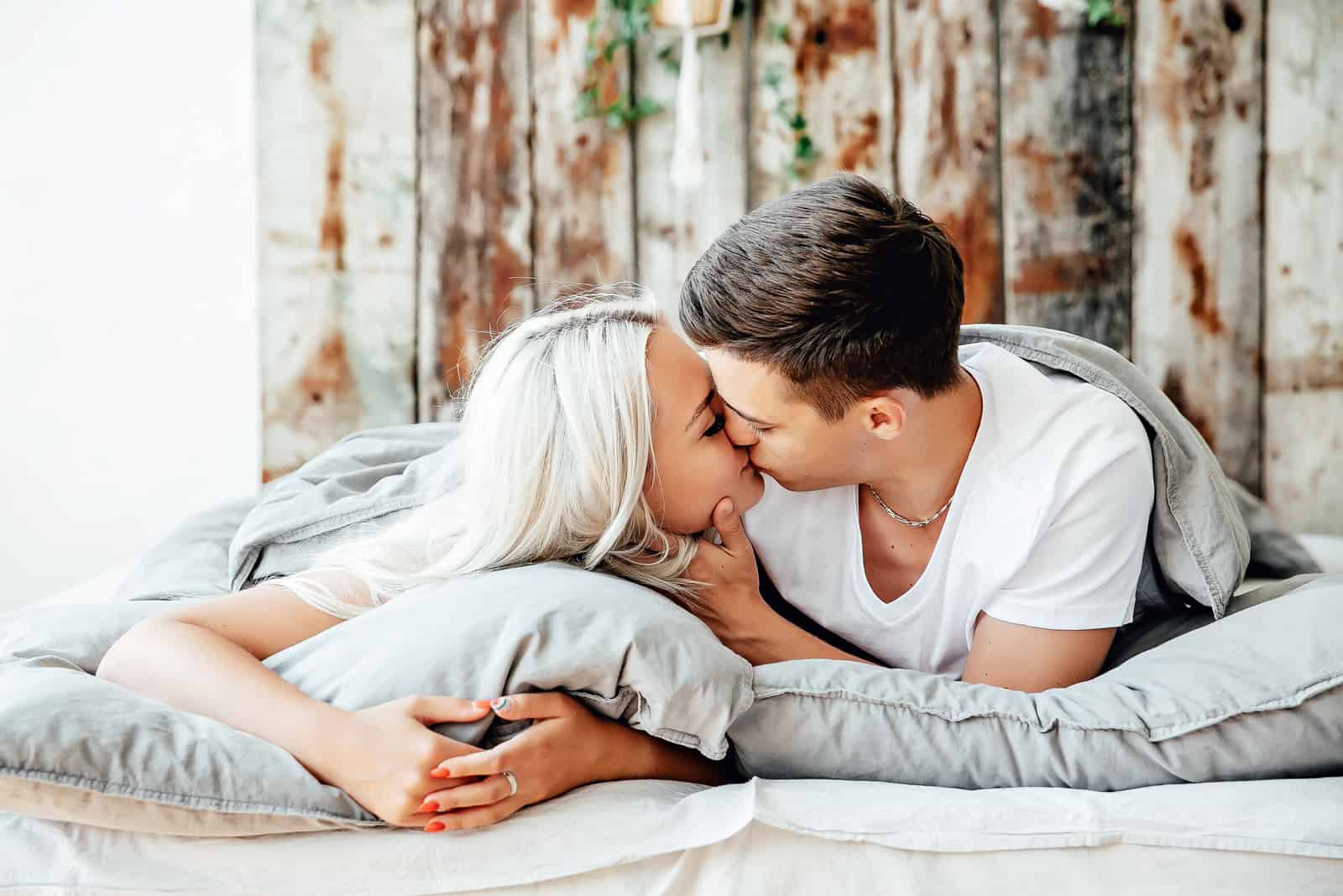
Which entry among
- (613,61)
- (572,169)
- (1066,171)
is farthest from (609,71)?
(1066,171)

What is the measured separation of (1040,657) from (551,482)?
24.5 inches

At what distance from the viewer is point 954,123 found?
2250mm

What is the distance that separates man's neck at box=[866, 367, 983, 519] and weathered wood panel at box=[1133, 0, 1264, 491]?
114cm

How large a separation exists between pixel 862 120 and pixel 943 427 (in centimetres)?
120

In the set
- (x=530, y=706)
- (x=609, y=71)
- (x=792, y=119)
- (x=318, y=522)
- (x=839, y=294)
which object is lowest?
(x=530, y=706)

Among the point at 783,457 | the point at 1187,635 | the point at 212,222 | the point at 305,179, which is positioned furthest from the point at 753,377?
the point at 212,222

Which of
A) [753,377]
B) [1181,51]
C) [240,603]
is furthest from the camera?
[1181,51]

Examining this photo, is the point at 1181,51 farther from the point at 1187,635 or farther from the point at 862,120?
the point at 1187,635

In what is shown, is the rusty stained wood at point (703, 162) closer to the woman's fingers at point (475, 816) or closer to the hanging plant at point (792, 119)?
the hanging plant at point (792, 119)

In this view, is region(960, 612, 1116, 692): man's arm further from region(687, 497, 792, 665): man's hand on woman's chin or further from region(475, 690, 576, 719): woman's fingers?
region(475, 690, 576, 719): woman's fingers

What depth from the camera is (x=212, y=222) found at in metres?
2.39

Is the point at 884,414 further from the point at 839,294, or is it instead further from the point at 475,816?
the point at 475,816

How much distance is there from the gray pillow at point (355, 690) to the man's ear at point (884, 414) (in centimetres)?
38

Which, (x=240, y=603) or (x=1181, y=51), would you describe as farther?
(x=1181, y=51)
